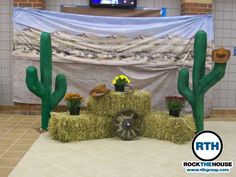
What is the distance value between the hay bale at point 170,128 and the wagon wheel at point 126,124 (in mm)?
233

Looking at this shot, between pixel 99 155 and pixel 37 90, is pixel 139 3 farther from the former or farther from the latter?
pixel 99 155


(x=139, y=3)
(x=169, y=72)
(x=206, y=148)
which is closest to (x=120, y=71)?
(x=169, y=72)

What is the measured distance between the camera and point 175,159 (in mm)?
4512

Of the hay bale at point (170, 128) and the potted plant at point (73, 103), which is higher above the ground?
the potted plant at point (73, 103)

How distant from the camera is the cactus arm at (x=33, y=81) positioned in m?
5.41

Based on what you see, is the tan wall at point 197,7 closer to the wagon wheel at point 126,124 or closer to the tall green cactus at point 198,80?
the tall green cactus at point 198,80

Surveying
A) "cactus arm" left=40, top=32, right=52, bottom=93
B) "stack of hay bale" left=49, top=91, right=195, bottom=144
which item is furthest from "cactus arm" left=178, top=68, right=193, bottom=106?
"cactus arm" left=40, top=32, right=52, bottom=93

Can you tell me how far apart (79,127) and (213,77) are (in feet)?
6.76

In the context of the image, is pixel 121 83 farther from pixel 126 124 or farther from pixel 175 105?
pixel 175 105

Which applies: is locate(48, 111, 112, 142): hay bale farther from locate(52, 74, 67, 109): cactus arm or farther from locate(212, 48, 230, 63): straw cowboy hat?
locate(212, 48, 230, 63): straw cowboy hat

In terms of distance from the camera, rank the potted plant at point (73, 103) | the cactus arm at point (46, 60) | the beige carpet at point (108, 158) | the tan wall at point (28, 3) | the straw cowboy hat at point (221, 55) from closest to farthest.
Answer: the beige carpet at point (108, 158), the straw cowboy hat at point (221, 55), the potted plant at point (73, 103), the cactus arm at point (46, 60), the tan wall at point (28, 3)

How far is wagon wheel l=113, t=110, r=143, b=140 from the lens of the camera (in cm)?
532

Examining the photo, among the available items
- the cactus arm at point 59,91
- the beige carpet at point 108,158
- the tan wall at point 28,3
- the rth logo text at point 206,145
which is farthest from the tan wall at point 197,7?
the rth logo text at point 206,145

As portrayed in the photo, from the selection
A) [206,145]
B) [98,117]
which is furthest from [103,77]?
[206,145]
